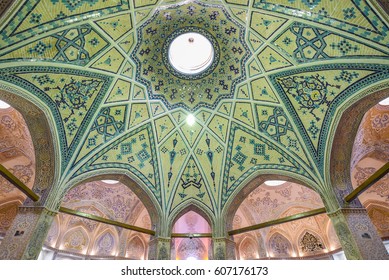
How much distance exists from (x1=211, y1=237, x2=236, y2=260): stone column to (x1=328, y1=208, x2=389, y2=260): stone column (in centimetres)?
346

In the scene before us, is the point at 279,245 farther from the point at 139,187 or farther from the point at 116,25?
the point at 116,25

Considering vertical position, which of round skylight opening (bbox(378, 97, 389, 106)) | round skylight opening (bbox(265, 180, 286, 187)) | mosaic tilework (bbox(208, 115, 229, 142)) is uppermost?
round skylight opening (bbox(378, 97, 389, 106))

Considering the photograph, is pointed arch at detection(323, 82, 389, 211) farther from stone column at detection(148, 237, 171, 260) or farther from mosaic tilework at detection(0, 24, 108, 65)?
mosaic tilework at detection(0, 24, 108, 65)

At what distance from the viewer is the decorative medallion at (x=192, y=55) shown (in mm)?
7105

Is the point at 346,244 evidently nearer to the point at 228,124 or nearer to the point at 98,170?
the point at 228,124

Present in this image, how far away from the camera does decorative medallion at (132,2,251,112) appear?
7105 mm

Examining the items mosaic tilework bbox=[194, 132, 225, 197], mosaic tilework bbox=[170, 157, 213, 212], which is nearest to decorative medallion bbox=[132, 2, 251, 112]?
mosaic tilework bbox=[194, 132, 225, 197]

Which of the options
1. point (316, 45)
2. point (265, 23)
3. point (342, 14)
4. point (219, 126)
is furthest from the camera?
point (219, 126)

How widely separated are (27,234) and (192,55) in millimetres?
7540

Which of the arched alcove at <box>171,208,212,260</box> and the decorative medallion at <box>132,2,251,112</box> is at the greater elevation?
the decorative medallion at <box>132,2,251,112</box>

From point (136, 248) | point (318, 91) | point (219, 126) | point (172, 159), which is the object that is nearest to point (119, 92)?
point (172, 159)

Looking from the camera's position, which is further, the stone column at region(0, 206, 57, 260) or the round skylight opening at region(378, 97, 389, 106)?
the round skylight opening at region(378, 97, 389, 106)

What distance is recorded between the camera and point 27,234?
20.0ft

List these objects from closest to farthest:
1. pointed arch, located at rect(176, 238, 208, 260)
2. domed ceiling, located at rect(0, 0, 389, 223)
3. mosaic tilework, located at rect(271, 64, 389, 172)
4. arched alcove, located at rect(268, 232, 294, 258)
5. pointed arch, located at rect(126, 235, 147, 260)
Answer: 1. domed ceiling, located at rect(0, 0, 389, 223)
2. mosaic tilework, located at rect(271, 64, 389, 172)
3. arched alcove, located at rect(268, 232, 294, 258)
4. pointed arch, located at rect(126, 235, 147, 260)
5. pointed arch, located at rect(176, 238, 208, 260)
